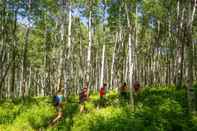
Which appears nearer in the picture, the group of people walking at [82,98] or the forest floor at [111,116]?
the forest floor at [111,116]

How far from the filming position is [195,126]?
1534 centimetres

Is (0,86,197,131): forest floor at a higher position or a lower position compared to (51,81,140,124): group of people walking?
lower

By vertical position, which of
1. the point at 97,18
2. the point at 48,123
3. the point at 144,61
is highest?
the point at 97,18

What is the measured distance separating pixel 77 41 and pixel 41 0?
1776 cm

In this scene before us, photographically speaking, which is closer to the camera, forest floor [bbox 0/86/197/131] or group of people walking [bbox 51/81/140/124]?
forest floor [bbox 0/86/197/131]

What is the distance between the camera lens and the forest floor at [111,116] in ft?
53.1

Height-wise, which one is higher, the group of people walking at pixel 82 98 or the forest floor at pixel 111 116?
the group of people walking at pixel 82 98

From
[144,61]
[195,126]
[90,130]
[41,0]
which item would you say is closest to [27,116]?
[90,130]

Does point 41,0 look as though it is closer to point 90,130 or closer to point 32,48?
point 32,48

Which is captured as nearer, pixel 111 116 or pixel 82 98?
pixel 111 116

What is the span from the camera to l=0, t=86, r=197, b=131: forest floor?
16.2m

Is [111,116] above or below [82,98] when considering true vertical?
below

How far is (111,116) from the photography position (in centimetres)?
1858

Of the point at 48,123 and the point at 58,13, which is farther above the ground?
the point at 58,13
